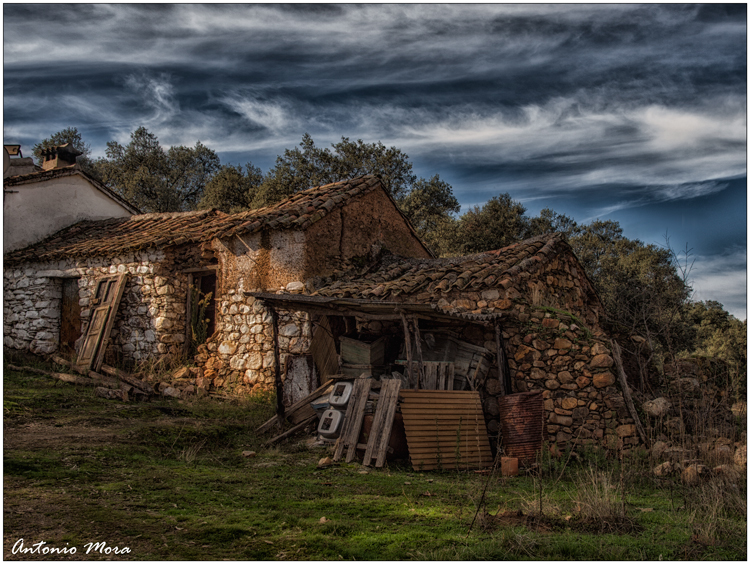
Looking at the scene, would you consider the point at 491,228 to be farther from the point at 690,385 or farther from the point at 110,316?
the point at 110,316

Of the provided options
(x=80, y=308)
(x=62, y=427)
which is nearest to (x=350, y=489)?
(x=62, y=427)

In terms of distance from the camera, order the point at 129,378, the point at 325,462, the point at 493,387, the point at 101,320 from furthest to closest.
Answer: the point at 101,320 → the point at 129,378 → the point at 493,387 → the point at 325,462

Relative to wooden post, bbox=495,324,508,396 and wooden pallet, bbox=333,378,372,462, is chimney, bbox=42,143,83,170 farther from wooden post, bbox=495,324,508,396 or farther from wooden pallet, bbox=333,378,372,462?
wooden post, bbox=495,324,508,396

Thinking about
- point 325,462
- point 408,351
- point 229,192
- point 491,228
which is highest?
point 229,192

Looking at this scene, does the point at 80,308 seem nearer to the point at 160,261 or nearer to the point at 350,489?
the point at 160,261

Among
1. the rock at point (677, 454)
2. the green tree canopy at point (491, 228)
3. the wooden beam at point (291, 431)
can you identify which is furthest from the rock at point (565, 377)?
the green tree canopy at point (491, 228)

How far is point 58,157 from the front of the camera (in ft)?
60.0

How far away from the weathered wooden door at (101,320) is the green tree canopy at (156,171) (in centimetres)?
1581

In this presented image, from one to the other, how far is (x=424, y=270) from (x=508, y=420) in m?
4.31

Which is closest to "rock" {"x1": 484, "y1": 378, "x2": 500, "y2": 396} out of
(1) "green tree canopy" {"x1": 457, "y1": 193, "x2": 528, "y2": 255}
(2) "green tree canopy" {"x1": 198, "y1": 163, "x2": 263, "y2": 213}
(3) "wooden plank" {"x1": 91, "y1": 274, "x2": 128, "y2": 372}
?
(3) "wooden plank" {"x1": 91, "y1": 274, "x2": 128, "y2": 372}

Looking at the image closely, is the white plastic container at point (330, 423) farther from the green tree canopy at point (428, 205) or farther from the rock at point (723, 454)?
the green tree canopy at point (428, 205)

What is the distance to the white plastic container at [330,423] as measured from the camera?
7910 millimetres

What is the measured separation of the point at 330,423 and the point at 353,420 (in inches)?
18.2

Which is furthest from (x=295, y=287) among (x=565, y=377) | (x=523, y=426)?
(x=565, y=377)
